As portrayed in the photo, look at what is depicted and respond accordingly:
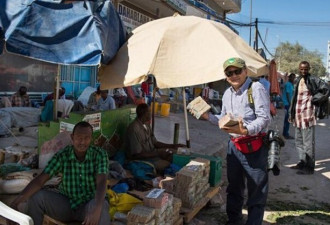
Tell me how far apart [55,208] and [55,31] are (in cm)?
156

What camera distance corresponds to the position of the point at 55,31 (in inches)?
125

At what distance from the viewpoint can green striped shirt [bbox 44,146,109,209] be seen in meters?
2.99

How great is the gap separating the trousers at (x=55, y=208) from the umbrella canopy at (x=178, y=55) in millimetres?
1238

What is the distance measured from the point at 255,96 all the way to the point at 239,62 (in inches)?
14.0

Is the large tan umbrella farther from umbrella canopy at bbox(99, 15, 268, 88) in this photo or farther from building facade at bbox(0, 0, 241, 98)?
building facade at bbox(0, 0, 241, 98)

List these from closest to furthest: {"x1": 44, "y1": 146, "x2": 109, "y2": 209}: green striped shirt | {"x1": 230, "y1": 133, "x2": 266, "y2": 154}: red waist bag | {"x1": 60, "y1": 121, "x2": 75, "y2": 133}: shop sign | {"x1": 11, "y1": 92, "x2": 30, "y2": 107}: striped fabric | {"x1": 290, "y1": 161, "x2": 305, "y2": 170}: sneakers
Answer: {"x1": 44, "y1": 146, "x2": 109, "y2": 209}: green striped shirt
{"x1": 230, "y1": 133, "x2": 266, "y2": 154}: red waist bag
{"x1": 60, "y1": 121, "x2": 75, "y2": 133}: shop sign
{"x1": 290, "y1": 161, "x2": 305, "y2": 170}: sneakers
{"x1": 11, "y1": 92, "x2": 30, "y2": 107}: striped fabric

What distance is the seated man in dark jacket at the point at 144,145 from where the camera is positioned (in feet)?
16.0

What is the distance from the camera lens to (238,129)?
10.2 feet

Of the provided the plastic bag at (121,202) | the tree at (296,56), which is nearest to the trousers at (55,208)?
the plastic bag at (121,202)

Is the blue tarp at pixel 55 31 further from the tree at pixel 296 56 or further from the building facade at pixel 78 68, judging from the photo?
the tree at pixel 296 56

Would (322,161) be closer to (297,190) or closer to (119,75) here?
(297,190)

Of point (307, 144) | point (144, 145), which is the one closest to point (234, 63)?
point (144, 145)

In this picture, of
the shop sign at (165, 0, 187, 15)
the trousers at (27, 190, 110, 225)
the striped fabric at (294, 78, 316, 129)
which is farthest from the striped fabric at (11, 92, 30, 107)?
the trousers at (27, 190, 110, 225)

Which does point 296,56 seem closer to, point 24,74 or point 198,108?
point 24,74
